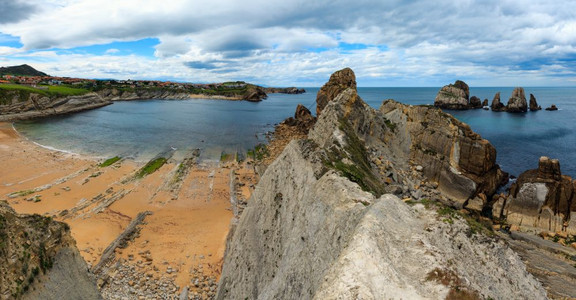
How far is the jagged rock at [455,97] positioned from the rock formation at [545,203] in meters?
101

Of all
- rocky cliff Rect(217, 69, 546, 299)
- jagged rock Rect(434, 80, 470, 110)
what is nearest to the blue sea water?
jagged rock Rect(434, 80, 470, 110)

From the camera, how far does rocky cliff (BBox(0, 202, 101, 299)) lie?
9.55 meters

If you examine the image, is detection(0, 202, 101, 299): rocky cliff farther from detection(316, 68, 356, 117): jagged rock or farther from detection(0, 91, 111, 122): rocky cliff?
detection(0, 91, 111, 122): rocky cliff

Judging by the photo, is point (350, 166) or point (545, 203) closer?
point (350, 166)

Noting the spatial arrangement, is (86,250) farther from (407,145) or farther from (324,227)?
(407,145)

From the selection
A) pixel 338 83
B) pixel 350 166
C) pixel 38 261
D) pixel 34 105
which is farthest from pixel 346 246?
pixel 34 105

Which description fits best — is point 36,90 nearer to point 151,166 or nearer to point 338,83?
point 151,166

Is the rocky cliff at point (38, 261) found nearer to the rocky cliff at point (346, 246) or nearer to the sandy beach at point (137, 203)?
the rocky cliff at point (346, 246)

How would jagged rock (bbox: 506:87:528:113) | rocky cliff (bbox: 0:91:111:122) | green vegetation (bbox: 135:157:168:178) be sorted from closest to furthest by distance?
green vegetation (bbox: 135:157:168:178), rocky cliff (bbox: 0:91:111:122), jagged rock (bbox: 506:87:528:113)

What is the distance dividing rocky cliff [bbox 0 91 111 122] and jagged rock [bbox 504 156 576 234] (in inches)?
4060

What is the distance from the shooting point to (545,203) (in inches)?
955

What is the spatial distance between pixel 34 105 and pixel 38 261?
9933 centimetres

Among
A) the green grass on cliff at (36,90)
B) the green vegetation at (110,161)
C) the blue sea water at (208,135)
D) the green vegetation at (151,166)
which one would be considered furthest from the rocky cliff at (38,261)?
the green grass on cliff at (36,90)

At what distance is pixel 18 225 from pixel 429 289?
44.9ft
